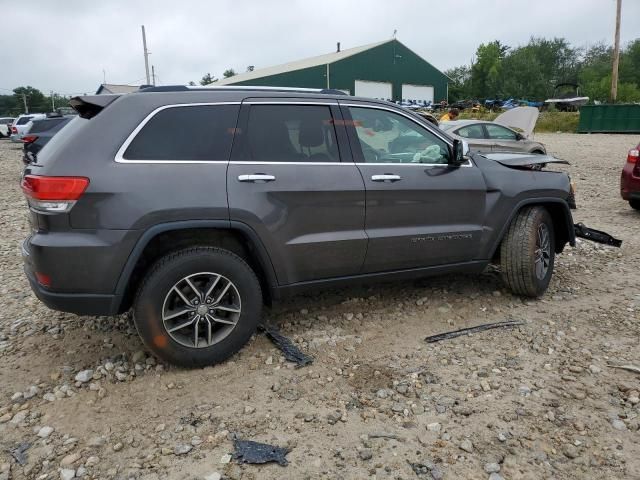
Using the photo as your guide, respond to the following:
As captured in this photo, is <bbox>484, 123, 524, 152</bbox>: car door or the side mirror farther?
<bbox>484, 123, 524, 152</bbox>: car door

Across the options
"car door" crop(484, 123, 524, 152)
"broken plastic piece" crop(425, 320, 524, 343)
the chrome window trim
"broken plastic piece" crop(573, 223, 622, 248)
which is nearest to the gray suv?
the chrome window trim

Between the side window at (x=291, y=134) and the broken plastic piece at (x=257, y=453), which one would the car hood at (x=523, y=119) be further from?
the broken plastic piece at (x=257, y=453)

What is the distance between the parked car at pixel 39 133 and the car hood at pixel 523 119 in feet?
37.3

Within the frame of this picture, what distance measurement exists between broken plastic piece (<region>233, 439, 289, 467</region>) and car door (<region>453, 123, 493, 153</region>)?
377 inches

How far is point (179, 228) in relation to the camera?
3217 mm

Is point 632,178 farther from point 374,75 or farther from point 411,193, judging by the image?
point 374,75

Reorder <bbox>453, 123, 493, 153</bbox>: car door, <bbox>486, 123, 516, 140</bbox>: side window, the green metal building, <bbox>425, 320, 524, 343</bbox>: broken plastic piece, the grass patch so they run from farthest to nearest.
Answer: the green metal building < the grass patch < <bbox>486, 123, 516, 140</bbox>: side window < <bbox>453, 123, 493, 153</bbox>: car door < <bbox>425, 320, 524, 343</bbox>: broken plastic piece

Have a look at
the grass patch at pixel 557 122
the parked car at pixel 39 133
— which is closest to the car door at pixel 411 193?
the parked car at pixel 39 133

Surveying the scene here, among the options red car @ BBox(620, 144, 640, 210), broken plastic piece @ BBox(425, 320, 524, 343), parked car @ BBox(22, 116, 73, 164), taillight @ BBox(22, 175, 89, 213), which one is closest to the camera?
taillight @ BBox(22, 175, 89, 213)

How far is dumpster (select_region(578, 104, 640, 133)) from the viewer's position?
87.9ft

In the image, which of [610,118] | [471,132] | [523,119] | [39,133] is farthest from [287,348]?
[610,118]

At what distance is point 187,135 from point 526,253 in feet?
9.70

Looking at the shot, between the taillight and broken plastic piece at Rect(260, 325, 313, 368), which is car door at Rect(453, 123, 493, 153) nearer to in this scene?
broken plastic piece at Rect(260, 325, 313, 368)

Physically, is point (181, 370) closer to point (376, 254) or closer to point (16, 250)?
point (376, 254)
